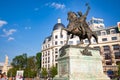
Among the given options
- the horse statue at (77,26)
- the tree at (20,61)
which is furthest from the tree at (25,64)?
the horse statue at (77,26)

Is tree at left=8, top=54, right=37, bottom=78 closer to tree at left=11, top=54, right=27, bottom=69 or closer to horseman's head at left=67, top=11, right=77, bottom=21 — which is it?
tree at left=11, top=54, right=27, bottom=69

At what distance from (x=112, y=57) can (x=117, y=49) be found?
3.62 metres

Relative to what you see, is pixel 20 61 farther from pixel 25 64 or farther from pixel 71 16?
pixel 71 16

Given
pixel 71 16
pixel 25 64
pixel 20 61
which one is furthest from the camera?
pixel 20 61

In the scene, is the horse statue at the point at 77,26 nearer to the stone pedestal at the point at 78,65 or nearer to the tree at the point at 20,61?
the stone pedestal at the point at 78,65

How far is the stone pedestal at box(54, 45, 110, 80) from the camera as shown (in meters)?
13.3

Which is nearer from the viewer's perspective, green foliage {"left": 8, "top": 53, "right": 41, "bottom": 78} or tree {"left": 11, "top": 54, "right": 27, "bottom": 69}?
green foliage {"left": 8, "top": 53, "right": 41, "bottom": 78}

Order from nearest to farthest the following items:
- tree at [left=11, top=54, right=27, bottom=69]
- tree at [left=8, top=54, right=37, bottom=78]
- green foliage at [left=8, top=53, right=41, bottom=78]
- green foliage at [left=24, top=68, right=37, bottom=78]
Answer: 1. green foliage at [left=24, top=68, right=37, bottom=78]
2. tree at [left=8, top=54, right=37, bottom=78]
3. green foliage at [left=8, top=53, right=41, bottom=78]
4. tree at [left=11, top=54, right=27, bottom=69]

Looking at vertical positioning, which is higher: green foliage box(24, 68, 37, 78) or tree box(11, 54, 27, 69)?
tree box(11, 54, 27, 69)

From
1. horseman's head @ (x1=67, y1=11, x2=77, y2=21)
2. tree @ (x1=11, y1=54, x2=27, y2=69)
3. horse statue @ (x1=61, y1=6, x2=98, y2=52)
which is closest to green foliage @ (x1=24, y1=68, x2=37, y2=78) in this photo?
tree @ (x1=11, y1=54, x2=27, y2=69)

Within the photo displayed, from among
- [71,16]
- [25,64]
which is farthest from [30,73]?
[71,16]

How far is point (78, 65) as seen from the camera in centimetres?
1373

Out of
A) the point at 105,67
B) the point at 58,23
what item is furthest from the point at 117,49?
the point at 58,23

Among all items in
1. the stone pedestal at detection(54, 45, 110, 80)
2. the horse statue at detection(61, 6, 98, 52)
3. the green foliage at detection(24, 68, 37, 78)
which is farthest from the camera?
the green foliage at detection(24, 68, 37, 78)
